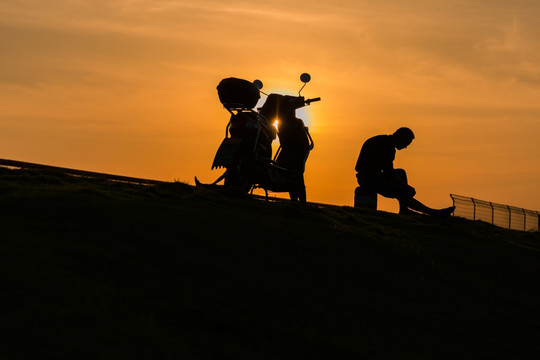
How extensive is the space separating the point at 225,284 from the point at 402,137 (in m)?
11.6

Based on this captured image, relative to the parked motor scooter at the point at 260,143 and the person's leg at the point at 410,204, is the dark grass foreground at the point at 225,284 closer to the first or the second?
the parked motor scooter at the point at 260,143

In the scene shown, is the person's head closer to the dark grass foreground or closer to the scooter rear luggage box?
the scooter rear luggage box

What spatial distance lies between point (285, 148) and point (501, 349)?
1074cm

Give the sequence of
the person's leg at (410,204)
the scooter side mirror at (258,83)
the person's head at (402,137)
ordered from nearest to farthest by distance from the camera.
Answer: the scooter side mirror at (258,83) < the person's head at (402,137) < the person's leg at (410,204)

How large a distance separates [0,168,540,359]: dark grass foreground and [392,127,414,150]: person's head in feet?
15.7

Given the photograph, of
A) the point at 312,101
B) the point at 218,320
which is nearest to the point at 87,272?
the point at 218,320

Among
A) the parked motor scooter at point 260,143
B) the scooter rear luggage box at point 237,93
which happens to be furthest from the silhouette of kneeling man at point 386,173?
the scooter rear luggage box at point 237,93

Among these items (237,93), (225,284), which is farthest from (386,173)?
(225,284)

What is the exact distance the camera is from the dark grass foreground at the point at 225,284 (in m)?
7.25

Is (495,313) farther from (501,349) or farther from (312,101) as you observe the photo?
(312,101)

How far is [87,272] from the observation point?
8.56m

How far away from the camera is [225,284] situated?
361 inches

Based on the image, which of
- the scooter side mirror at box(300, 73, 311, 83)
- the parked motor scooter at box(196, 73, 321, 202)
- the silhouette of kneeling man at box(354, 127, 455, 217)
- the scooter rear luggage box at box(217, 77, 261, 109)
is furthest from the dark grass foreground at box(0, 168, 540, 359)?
the scooter side mirror at box(300, 73, 311, 83)

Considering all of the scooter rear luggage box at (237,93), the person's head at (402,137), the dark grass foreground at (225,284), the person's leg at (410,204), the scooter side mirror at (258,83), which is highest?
the scooter side mirror at (258,83)
